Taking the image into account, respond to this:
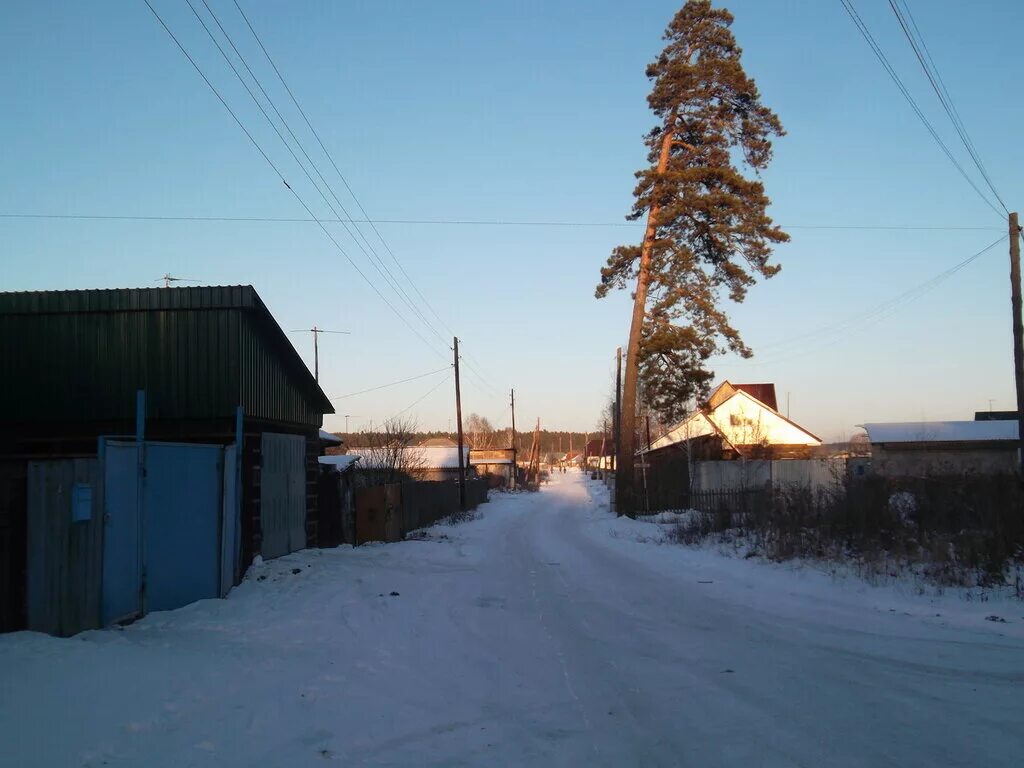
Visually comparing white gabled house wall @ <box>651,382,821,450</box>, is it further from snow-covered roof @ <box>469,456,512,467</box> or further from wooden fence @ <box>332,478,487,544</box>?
snow-covered roof @ <box>469,456,512,467</box>

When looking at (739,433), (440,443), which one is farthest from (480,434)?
(739,433)

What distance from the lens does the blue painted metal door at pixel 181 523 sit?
10273 millimetres

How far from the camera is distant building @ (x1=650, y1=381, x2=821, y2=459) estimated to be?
147 ft

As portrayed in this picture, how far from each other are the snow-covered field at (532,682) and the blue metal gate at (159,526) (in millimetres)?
354

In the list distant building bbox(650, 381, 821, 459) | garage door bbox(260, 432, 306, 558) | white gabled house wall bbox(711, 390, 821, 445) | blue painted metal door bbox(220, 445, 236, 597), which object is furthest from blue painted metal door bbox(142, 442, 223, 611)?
white gabled house wall bbox(711, 390, 821, 445)

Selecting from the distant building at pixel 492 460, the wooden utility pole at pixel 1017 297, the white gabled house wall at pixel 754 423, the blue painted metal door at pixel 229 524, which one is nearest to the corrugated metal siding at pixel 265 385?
the blue painted metal door at pixel 229 524

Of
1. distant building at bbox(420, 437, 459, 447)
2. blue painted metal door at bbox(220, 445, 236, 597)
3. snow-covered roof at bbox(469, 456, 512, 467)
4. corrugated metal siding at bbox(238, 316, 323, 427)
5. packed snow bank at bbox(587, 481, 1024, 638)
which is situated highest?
corrugated metal siding at bbox(238, 316, 323, 427)

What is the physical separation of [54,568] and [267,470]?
7.60 m

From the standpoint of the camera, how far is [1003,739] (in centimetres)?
586

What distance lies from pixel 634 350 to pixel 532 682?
23061mm

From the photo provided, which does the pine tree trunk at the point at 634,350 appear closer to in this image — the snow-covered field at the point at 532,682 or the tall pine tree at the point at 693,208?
the tall pine tree at the point at 693,208

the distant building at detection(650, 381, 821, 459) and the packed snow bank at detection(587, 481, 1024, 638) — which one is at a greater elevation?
the distant building at detection(650, 381, 821, 459)

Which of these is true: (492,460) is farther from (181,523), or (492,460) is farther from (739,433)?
(181,523)

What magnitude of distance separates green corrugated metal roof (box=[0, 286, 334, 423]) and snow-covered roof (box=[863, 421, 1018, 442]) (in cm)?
4166
